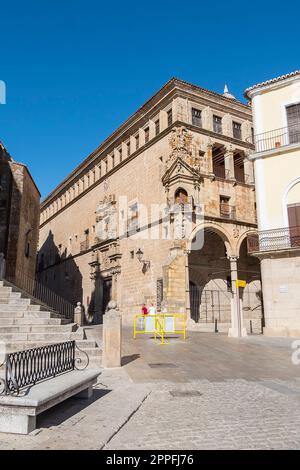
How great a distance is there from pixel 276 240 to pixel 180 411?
13.8 metres

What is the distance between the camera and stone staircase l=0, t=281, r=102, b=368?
332 inches

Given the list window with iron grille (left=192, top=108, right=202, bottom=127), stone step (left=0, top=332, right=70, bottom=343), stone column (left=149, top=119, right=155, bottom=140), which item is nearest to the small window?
window with iron grille (left=192, top=108, right=202, bottom=127)

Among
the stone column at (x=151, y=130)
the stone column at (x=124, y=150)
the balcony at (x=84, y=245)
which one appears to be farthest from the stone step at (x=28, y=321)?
the balcony at (x=84, y=245)

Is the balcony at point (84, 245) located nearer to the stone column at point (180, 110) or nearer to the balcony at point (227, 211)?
the balcony at point (227, 211)

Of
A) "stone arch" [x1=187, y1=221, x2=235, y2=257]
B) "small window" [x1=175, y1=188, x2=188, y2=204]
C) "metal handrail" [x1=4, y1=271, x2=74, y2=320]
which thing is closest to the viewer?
"metal handrail" [x1=4, y1=271, x2=74, y2=320]

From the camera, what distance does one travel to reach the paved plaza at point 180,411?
3783 mm

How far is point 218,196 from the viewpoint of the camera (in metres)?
22.3

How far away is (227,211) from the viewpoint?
2267cm

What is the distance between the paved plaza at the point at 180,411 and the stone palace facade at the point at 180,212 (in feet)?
31.1

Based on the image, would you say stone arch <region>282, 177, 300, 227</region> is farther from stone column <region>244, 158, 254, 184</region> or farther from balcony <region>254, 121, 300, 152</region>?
stone column <region>244, 158, 254, 184</region>

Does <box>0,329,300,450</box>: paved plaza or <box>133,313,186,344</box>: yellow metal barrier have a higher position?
<box>133,313,186,344</box>: yellow metal barrier

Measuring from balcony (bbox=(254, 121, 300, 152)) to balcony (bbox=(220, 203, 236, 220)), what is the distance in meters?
4.60
